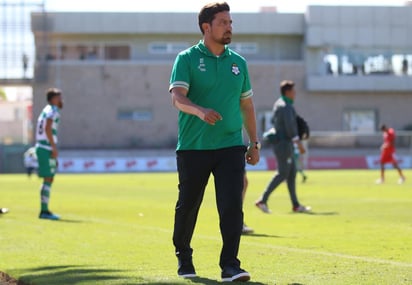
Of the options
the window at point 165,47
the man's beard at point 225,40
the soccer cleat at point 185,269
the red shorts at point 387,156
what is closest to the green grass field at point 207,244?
the soccer cleat at point 185,269

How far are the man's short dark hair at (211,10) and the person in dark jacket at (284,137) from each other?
29.4ft

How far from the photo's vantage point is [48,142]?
56.1 feet

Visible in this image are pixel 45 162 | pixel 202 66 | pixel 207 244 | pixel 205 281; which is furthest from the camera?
pixel 45 162

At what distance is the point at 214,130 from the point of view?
8.60 m

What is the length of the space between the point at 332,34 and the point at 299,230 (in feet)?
198

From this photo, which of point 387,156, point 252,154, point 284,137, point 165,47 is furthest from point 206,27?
point 165,47

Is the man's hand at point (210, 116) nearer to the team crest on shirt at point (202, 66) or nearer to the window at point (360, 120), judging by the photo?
the team crest on shirt at point (202, 66)

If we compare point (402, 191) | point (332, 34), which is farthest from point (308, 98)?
point (402, 191)

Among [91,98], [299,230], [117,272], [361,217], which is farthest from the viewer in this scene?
[91,98]

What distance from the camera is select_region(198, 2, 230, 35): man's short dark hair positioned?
8531 mm

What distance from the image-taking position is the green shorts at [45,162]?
17219 mm

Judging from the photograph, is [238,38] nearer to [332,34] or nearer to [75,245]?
[332,34]

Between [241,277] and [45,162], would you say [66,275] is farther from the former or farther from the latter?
[45,162]

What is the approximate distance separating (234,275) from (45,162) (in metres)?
Result: 9.36
